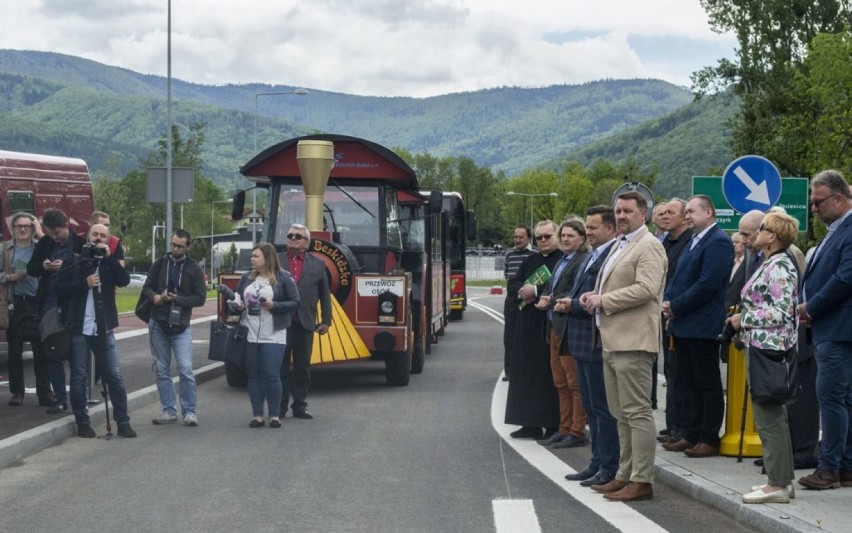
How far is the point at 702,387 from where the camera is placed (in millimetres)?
9797

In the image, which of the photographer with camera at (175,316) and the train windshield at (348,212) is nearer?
the photographer with camera at (175,316)

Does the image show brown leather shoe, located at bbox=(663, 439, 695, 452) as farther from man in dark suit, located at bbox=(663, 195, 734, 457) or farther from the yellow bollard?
the yellow bollard

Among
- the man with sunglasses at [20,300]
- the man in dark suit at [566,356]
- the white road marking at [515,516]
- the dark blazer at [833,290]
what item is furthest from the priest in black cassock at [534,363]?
the man with sunglasses at [20,300]

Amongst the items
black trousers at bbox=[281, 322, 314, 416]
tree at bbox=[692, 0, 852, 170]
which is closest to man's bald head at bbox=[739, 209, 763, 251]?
black trousers at bbox=[281, 322, 314, 416]

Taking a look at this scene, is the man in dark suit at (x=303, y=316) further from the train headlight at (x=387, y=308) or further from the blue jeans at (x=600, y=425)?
the blue jeans at (x=600, y=425)

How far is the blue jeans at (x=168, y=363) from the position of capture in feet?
41.1

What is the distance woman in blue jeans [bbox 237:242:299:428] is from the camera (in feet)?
40.6

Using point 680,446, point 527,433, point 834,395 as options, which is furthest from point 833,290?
point 527,433

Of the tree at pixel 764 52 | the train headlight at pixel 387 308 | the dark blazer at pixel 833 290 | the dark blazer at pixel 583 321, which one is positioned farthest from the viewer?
the tree at pixel 764 52

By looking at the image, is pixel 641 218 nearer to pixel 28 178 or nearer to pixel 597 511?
pixel 597 511

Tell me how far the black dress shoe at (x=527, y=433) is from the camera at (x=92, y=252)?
13.0ft

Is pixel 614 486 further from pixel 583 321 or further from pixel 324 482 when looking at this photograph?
pixel 324 482

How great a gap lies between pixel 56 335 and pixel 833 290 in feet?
22.6

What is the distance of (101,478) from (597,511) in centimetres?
361
